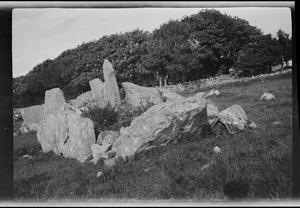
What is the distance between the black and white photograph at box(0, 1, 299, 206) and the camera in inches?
260

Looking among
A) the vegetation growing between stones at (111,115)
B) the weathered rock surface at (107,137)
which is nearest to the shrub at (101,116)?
the vegetation growing between stones at (111,115)

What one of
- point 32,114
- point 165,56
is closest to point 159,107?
point 165,56

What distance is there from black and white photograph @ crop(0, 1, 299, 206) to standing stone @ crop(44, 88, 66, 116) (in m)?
0.04

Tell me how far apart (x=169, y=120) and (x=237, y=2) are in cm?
333

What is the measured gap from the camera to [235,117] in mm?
8023

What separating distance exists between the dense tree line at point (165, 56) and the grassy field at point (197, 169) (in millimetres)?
932

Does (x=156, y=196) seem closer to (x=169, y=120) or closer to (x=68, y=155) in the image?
(x=169, y=120)

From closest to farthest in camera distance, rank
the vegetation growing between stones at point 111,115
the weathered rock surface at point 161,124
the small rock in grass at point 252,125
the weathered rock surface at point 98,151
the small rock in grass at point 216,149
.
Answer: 1. the small rock in grass at point 216,149
2. the weathered rock surface at point 161,124
3. the weathered rock surface at point 98,151
4. the small rock in grass at point 252,125
5. the vegetation growing between stones at point 111,115

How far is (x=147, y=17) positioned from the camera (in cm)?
Result: 728

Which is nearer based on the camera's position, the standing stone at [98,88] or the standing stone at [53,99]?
the standing stone at [53,99]

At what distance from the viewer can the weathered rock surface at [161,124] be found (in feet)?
24.5

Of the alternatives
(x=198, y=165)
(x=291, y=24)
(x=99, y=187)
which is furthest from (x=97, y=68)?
(x=291, y=24)

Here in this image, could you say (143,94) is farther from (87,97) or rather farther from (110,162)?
(110,162)

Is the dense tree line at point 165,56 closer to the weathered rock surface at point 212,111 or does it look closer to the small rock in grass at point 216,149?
the weathered rock surface at point 212,111
